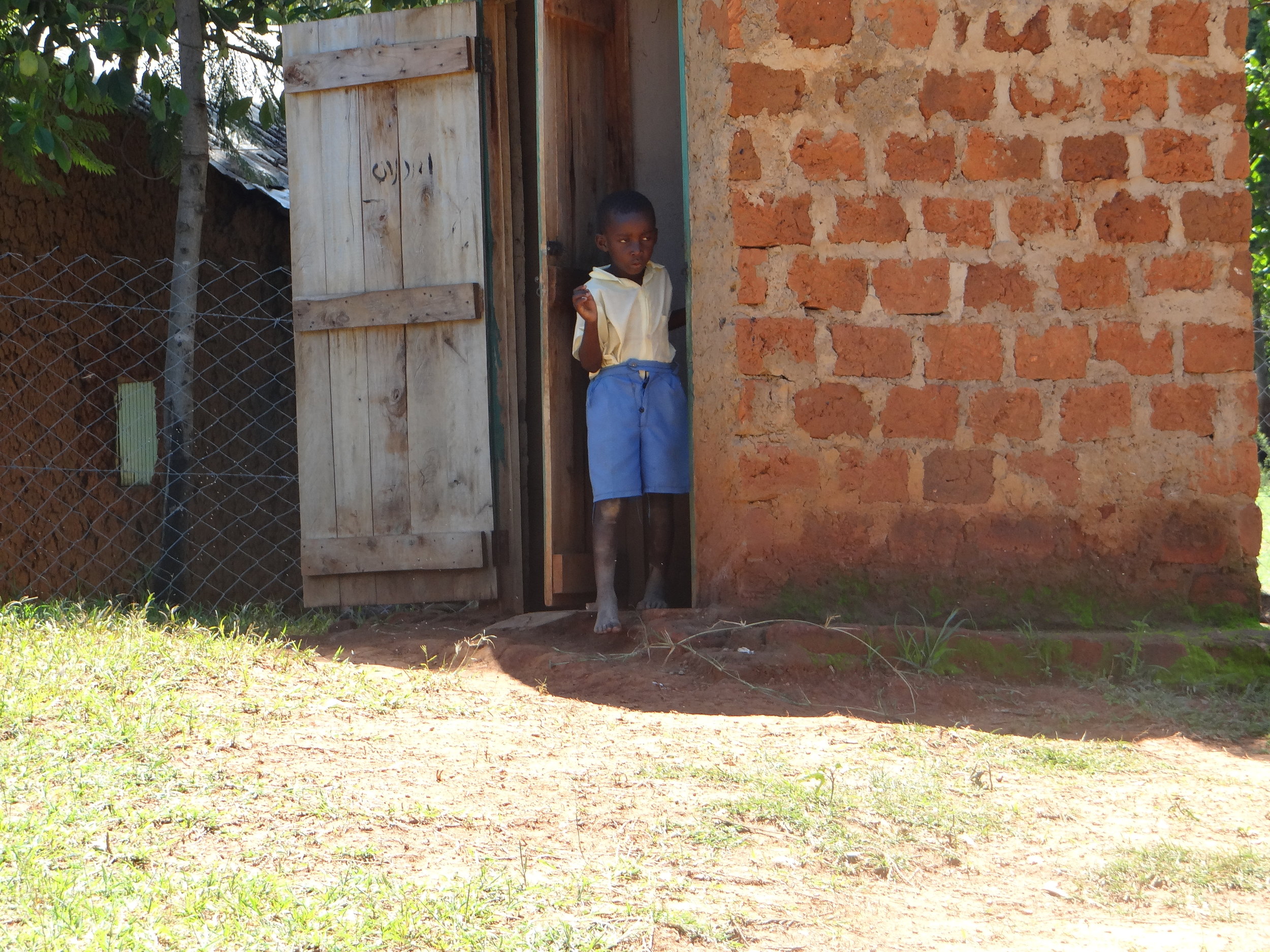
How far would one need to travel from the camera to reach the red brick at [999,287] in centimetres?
379

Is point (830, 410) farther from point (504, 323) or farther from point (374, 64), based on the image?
point (374, 64)

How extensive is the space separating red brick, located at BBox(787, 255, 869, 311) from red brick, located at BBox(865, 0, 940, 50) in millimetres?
704

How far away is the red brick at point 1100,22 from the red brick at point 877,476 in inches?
56.1

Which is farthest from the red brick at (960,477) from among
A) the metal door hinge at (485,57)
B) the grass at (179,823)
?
the metal door hinge at (485,57)

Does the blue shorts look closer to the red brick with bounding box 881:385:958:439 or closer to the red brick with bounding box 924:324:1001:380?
the red brick with bounding box 881:385:958:439

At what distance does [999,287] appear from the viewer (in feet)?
12.4

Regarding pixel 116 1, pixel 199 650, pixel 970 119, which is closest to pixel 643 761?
pixel 199 650

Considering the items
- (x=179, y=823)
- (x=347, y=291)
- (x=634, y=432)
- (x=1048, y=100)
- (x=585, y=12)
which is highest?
(x=585, y=12)

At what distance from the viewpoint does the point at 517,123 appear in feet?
16.0

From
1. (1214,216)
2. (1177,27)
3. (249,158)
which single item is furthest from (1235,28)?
(249,158)

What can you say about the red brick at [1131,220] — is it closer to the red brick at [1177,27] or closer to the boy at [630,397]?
the red brick at [1177,27]

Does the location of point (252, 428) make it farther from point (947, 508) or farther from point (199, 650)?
point (947, 508)

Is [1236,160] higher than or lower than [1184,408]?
higher

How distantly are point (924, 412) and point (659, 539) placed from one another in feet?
3.31
